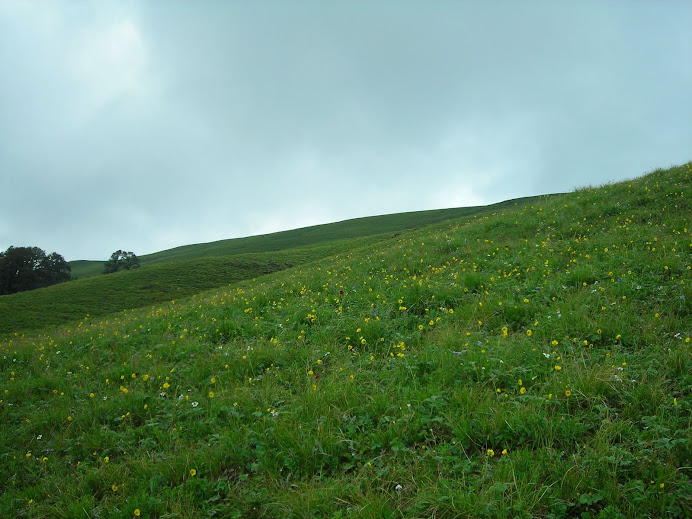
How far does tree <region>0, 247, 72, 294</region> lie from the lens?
2430 inches

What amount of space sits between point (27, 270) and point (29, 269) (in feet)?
1.53

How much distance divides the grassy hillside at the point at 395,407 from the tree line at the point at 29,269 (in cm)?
7001

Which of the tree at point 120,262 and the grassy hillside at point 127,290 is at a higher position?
the tree at point 120,262

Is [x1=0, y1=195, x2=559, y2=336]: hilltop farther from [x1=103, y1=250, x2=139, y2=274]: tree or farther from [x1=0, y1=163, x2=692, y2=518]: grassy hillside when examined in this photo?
[x1=103, y1=250, x2=139, y2=274]: tree

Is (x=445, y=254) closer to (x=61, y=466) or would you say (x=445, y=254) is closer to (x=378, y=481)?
(x=378, y=481)

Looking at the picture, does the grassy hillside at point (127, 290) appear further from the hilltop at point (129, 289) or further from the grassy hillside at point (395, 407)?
the grassy hillside at point (395, 407)

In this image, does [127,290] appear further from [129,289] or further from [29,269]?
[29,269]

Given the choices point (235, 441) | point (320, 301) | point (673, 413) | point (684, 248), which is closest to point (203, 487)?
point (235, 441)

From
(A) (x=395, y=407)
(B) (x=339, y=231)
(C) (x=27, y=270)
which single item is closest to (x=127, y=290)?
(C) (x=27, y=270)

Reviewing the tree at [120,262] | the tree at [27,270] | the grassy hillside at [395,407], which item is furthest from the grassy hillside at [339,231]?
the grassy hillside at [395,407]

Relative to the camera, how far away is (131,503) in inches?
151

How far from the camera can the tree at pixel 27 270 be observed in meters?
61.7

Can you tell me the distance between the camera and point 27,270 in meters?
64.1

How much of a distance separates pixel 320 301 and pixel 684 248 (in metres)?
8.43
